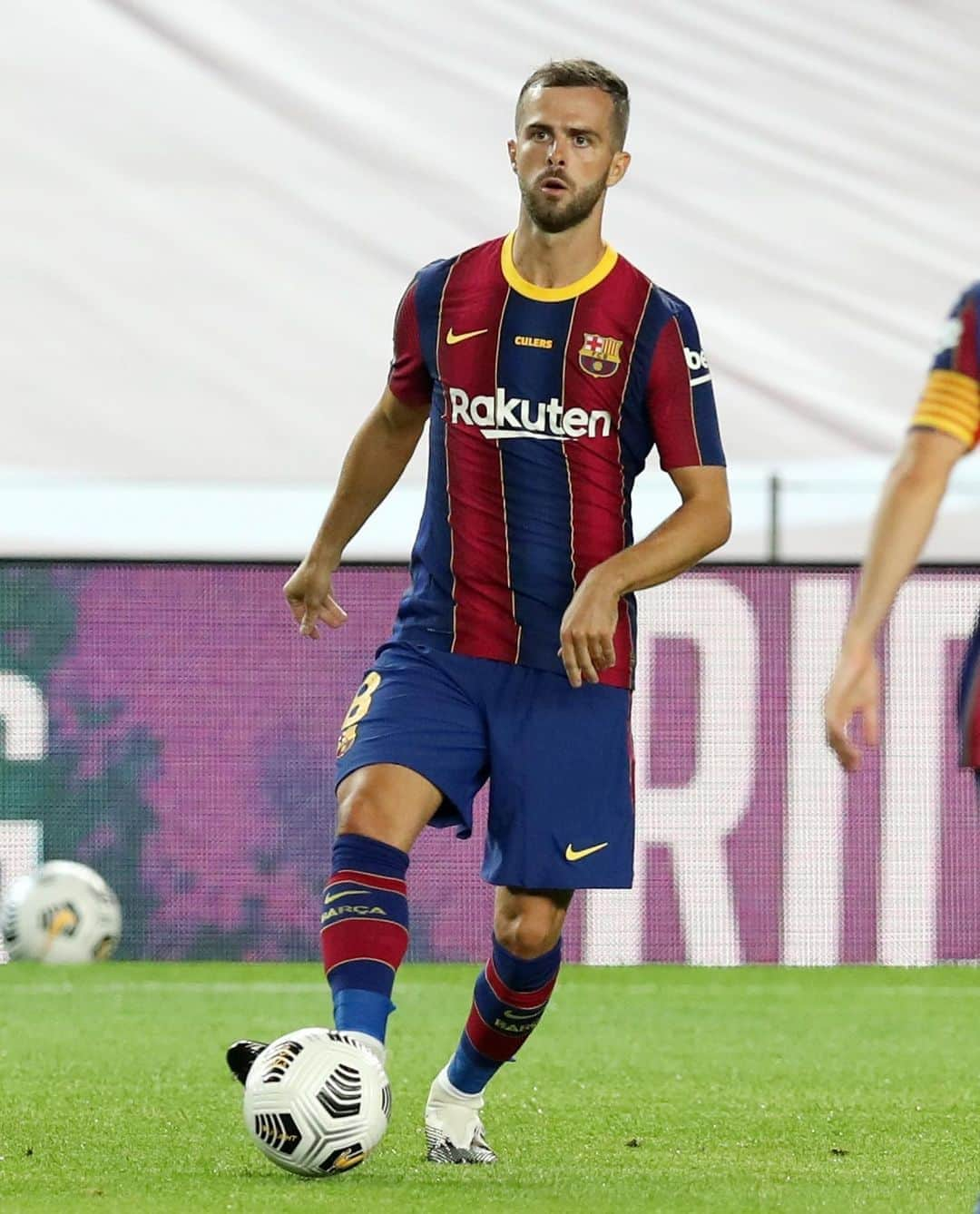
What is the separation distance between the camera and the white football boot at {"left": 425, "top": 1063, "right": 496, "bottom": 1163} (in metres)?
4.33

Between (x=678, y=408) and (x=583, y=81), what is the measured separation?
0.58 metres

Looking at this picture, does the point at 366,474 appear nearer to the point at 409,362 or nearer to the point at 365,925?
the point at 409,362

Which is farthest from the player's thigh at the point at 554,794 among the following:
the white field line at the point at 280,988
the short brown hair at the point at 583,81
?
the white field line at the point at 280,988

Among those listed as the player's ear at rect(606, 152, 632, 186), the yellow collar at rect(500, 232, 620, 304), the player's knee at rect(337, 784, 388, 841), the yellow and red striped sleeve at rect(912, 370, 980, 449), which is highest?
the player's ear at rect(606, 152, 632, 186)

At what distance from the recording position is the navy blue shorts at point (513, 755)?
4.17 m

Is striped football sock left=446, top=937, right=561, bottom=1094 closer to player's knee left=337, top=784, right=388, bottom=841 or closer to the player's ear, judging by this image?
player's knee left=337, top=784, right=388, bottom=841

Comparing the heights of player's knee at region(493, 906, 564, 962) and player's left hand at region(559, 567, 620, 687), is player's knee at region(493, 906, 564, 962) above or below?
below

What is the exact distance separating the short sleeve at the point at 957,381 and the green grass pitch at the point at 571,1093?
61.3 inches

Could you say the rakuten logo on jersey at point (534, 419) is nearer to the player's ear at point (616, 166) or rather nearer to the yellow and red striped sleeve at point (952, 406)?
the player's ear at point (616, 166)

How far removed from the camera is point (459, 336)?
171 inches

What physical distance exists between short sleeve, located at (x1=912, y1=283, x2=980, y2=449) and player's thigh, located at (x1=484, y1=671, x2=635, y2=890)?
65.1 inches

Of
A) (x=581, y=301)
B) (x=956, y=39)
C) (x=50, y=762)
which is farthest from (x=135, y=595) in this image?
(x=956, y=39)

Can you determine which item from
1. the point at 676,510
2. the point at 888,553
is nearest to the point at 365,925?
the point at 676,510

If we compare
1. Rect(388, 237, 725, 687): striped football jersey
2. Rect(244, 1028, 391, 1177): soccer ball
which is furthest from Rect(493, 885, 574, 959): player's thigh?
Rect(244, 1028, 391, 1177): soccer ball
